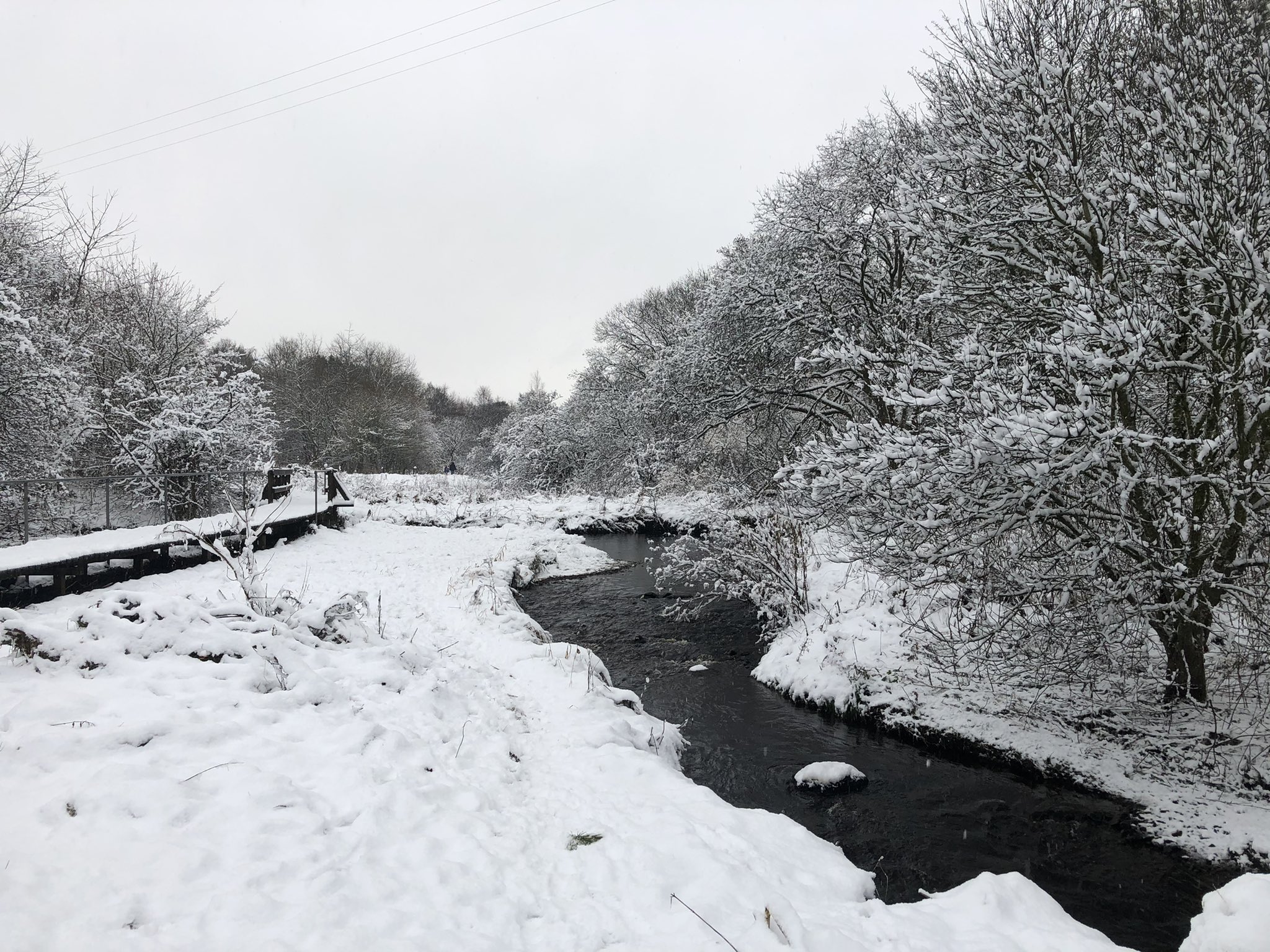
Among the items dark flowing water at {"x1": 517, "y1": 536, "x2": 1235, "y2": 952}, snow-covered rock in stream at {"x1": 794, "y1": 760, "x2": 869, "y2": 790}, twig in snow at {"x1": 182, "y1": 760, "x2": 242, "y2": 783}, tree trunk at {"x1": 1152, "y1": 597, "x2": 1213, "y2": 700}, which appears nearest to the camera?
twig in snow at {"x1": 182, "y1": 760, "x2": 242, "y2": 783}

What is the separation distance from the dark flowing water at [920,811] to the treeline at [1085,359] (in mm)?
1191

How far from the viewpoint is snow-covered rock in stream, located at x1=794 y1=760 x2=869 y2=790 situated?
19.5 feet

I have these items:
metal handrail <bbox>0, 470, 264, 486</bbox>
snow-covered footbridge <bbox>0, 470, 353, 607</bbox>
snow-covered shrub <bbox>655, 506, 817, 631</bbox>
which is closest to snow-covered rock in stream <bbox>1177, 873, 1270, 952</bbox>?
snow-covered shrub <bbox>655, 506, 817, 631</bbox>

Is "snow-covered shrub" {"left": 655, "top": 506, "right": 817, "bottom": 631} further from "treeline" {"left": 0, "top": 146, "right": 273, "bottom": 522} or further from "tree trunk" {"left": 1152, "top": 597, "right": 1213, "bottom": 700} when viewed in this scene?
"treeline" {"left": 0, "top": 146, "right": 273, "bottom": 522}

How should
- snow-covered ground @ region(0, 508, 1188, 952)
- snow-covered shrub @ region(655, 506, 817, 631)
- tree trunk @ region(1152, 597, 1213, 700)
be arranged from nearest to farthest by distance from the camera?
snow-covered ground @ region(0, 508, 1188, 952) → tree trunk @ region(1152, 597, 1213, 700) → snow-covered shrub @ region(655, 506, 817, 631)

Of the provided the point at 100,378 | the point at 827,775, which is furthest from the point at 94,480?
the point at 827,775

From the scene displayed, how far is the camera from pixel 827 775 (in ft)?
19.7

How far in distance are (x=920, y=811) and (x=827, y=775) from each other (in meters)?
0.81

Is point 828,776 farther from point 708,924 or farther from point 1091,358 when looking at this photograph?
point 1091,358

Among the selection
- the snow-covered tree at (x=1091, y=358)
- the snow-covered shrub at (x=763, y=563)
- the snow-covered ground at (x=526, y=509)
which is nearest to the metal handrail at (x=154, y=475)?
the snow-covered ground at (x=526, y=509)

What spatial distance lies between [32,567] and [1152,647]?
12.9m

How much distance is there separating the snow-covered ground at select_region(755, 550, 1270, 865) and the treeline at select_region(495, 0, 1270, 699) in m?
0.59

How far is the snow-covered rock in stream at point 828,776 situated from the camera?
5953 mm

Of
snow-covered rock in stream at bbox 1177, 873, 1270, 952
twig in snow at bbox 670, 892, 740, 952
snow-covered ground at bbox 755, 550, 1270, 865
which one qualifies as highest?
Answer: snow-covered rock in stream at bbox 1177, 873, 1270, 952
